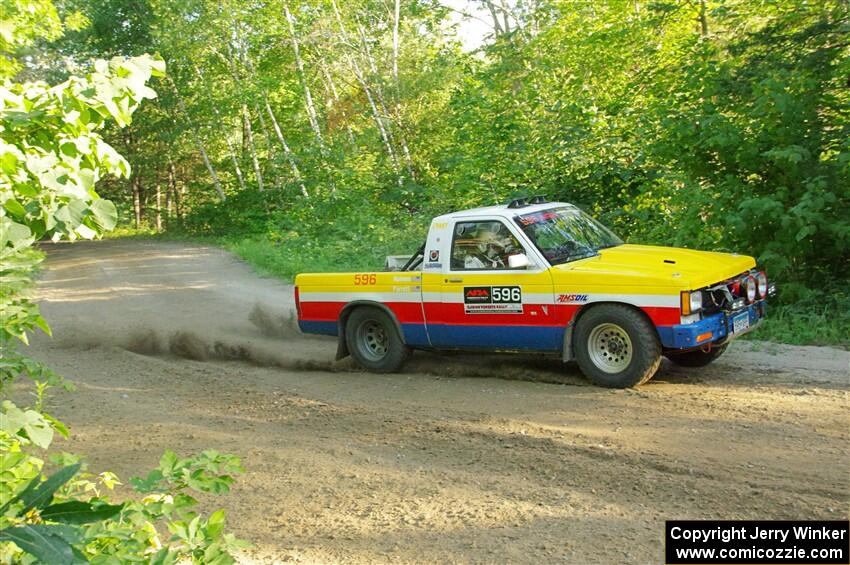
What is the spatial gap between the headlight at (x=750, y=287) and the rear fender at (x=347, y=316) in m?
3.82

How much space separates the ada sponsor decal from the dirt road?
87cm

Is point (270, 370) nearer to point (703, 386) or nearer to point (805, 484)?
point (703, 386)

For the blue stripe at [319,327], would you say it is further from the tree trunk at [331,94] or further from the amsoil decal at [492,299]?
→ the tree trunk at [331,94]

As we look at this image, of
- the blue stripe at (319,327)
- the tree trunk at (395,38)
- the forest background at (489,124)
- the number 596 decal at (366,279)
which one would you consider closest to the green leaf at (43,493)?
the forest background at (489,124)

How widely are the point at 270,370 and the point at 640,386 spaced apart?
15.5 feet

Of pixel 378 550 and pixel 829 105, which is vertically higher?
pixel 829 105

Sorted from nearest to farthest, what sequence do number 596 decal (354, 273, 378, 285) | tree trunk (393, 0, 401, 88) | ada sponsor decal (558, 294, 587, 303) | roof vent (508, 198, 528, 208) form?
ada sponsor decal (558, 294, 587, 303)
roof vent (508, 198, 528, 208)
number 596 decal (354, 273, 378, 285)
tree trunk (393, 0, 401, 88)

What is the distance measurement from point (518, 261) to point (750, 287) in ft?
7.86

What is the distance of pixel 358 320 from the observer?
34.4 feet

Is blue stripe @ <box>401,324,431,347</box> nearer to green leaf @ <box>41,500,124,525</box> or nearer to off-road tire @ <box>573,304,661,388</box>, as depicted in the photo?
off-road tire @ <box>573,304,661,388</box>

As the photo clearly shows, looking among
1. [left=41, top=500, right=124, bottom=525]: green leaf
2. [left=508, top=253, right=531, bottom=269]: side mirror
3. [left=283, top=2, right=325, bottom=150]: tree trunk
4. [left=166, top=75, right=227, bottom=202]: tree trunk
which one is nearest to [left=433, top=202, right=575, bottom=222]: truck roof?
[left=508, top=253, right=531, bottom=269]: side mirror

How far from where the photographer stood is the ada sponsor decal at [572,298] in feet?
28.1

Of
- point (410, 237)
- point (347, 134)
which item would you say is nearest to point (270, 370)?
point (410, 237)

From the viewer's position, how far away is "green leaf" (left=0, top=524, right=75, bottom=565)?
207cm
